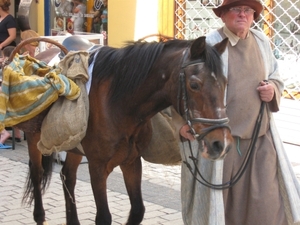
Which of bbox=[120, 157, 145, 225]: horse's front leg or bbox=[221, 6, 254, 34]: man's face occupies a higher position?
bbox=[221, 6, 254, 34]: man's face

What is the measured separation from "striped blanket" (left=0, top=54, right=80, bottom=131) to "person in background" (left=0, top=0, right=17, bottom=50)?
5.45 metres

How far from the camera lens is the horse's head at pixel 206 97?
3.55 metres

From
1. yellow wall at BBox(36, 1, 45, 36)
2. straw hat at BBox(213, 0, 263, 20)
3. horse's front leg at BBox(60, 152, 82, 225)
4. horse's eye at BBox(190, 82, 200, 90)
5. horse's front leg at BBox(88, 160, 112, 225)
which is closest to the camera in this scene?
horse's eye at BBox(190, 82, 200, 90)

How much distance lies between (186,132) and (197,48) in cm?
51

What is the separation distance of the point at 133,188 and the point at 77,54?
3.63 feet

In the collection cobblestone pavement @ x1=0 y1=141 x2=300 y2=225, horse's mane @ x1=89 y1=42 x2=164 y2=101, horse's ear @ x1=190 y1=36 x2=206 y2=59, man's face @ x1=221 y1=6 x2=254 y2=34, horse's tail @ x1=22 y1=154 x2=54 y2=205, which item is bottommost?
cobblestone pavement @ x1=0 y1=141 x2=300 y2=225

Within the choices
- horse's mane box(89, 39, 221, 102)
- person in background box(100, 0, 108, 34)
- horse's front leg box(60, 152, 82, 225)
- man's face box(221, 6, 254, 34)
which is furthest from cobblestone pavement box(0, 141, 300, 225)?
person in background box(100, 0, 108, 34)

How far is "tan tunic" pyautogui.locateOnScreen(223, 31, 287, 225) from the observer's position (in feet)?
13.2

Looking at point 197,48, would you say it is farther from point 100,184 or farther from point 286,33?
point 286,33

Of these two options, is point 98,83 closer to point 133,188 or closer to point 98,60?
point 98,60

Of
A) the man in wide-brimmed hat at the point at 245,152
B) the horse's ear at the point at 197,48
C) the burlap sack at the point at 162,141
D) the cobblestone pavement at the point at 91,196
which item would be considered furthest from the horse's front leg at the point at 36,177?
the horse's ear at the point at 197,48

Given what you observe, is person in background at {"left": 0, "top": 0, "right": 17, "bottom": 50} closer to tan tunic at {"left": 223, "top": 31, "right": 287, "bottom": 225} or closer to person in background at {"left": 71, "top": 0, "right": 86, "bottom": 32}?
person in background at {"left": 71, "top": 0, "right": 86, "bottom": 32}

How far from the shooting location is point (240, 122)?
13.3 feet

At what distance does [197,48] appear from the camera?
12.2ft
